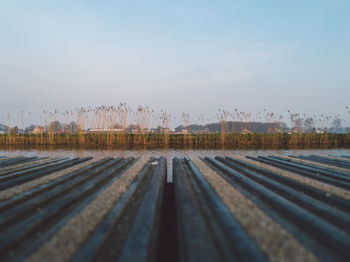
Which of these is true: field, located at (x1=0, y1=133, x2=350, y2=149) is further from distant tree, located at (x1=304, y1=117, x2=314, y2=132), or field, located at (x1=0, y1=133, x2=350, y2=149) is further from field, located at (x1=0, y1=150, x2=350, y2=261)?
field, located at (x1=0, y1=150, x2=350, y2=261)

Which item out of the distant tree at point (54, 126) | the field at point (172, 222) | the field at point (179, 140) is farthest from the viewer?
the distant tree at point (54, 126)

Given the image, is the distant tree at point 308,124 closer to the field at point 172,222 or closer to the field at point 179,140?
the field at point 179,140

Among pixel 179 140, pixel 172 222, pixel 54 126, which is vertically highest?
pixel 54 126

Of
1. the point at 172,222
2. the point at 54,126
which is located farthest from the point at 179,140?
the point at 172,222

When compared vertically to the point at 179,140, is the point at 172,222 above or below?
below

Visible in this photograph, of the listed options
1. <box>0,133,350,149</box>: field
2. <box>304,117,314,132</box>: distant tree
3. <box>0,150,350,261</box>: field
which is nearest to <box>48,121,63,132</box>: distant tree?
<box>0,133,350,149</box>: field

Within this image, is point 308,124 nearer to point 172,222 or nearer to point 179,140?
point 179,140

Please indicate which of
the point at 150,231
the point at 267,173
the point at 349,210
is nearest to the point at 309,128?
the point at 267,173

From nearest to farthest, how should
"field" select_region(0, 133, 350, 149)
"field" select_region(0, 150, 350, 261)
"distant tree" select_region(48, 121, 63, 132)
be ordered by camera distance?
"field" select_region(0, 150, 350, 261) < "field" select_region(0, 133, 350, 149) < "distant tree" select_region(48, 121, 63, 132)

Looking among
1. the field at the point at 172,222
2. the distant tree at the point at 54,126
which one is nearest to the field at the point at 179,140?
the distant tree at the point at 54,126

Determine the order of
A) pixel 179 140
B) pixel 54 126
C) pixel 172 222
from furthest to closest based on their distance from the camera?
pixel 54 126
pixel 179 140
pixel 172 222

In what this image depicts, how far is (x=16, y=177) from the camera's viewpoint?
3.67 metres

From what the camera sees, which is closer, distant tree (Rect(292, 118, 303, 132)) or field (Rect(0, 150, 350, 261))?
field (Rect(0, 150, 350, 261))

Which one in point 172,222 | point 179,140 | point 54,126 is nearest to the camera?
point 172,222
